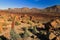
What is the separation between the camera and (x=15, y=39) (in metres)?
15.3

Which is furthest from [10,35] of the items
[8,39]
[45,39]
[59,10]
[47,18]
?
[59,10]

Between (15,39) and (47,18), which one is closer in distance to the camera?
(15,39)

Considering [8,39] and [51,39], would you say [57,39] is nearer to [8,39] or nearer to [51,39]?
[51,39]

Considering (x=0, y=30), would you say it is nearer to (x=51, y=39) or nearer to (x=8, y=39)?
(x=8, y=39)

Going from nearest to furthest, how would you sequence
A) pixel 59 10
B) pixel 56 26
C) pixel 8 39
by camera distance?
pixel 8 39, pixel 56 26, pixel 59 10

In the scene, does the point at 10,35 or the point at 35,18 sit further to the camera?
the point at 35,18

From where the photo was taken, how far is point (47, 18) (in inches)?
1224

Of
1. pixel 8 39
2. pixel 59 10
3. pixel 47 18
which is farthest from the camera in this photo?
pixel 59 10

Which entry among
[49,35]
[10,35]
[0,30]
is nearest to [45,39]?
[49,35]

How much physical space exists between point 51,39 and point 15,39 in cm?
293

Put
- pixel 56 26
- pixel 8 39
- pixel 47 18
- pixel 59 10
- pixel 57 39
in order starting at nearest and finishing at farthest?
pixel 57 39
pixel 8 39
pixel 56 26
pixel 47 18
pixel 59 10

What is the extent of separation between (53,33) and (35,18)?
15.8 metres

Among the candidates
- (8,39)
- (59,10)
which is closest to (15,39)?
(8,39)

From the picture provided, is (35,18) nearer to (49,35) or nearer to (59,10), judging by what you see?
(59,10)
